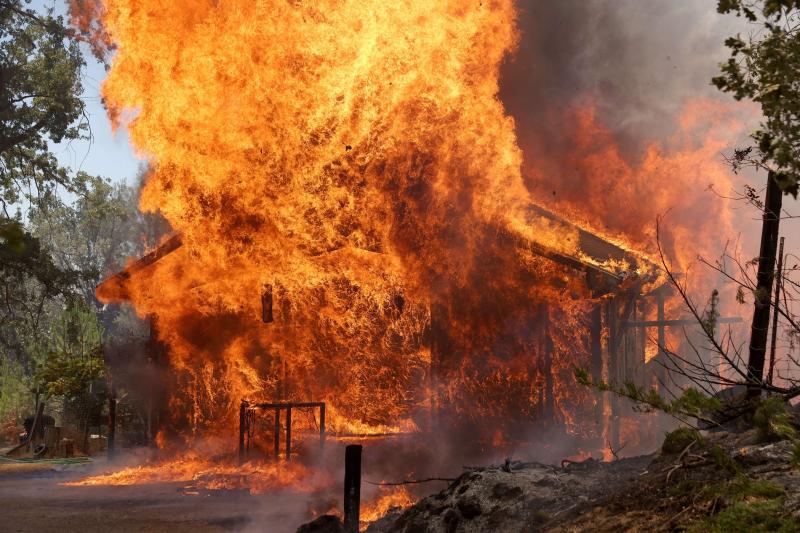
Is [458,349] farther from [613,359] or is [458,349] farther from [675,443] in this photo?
[675,443]

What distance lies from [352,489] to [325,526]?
23.5 inches

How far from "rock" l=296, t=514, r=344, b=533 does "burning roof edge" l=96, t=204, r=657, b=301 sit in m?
7.24

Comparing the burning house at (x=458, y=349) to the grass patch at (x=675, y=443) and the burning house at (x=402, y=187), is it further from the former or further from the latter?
the grass patch at (x=675, y=443)

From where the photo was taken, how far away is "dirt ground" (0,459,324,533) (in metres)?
10.6

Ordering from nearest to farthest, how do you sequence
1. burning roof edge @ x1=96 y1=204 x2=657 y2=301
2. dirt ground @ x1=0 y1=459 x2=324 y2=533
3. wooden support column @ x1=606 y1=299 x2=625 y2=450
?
dirt ground @ x1=0 y1=459 x2=324 y2=533
burning roof edge @ x1=96 y1=204 x2=657 y2=301
wooden support column @ x1=606 y1=299 x2=625 y2=450

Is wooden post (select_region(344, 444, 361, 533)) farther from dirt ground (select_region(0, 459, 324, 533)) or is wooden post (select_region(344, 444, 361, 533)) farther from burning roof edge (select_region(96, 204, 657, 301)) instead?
burning roof edge (select_region(96, 204, 657, 301))

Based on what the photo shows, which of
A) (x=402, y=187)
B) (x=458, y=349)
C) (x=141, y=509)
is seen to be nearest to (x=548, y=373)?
(x=458, y=349)

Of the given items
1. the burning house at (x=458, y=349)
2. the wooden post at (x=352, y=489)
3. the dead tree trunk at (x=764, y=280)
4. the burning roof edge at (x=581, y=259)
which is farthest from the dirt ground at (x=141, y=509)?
the dead tree trunk at (x=764, y=280)

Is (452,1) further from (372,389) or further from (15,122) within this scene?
(15,122)

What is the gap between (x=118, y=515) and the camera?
11.5 m

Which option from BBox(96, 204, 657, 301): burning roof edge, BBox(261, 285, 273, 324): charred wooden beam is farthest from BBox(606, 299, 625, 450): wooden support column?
BBox(261, 285, 273, 324): charred wooden beam

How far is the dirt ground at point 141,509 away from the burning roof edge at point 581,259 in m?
5.87

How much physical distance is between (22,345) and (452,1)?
121 ft

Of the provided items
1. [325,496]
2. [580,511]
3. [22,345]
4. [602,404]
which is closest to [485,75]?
[602,404]
